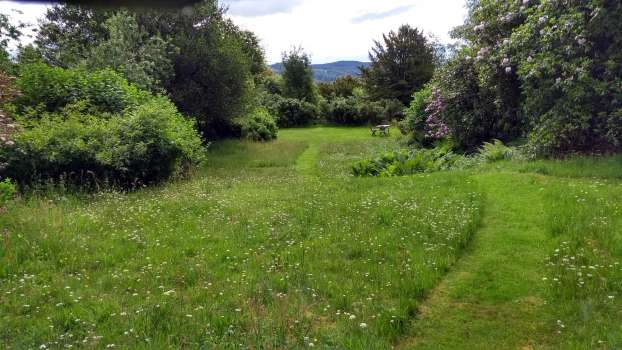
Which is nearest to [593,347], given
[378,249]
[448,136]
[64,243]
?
[378,249]

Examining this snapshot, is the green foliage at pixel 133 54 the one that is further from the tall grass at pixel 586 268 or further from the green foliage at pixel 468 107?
the tall grass at pixel 586 268

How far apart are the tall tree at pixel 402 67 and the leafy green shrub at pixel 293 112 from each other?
622 centimetres

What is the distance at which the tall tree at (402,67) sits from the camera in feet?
139

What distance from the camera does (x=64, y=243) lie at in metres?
6.99

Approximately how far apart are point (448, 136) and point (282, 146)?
31.6 feet

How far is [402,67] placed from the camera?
4303 cm

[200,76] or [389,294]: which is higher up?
[200,76]

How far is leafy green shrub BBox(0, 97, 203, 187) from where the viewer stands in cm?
1145

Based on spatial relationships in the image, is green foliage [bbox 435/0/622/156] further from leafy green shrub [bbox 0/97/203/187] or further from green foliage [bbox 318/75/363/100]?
green foliage [bbox 318/75/363/100]

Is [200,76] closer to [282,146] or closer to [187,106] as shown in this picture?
[187,106]

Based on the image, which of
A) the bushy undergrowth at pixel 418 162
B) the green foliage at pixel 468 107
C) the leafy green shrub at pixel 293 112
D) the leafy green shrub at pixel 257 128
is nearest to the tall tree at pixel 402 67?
the leafy green shrub at pixel 293 112

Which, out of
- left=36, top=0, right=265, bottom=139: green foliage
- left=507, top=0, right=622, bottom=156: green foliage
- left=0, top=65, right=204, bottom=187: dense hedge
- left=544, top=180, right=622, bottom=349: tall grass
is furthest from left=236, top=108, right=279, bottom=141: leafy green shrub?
left=544, top=180, right=622, bottom=349: tall grass

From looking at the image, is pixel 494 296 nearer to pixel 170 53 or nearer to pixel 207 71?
pixel 170 53

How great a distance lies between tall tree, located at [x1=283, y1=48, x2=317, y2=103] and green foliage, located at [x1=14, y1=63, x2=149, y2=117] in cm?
2880
